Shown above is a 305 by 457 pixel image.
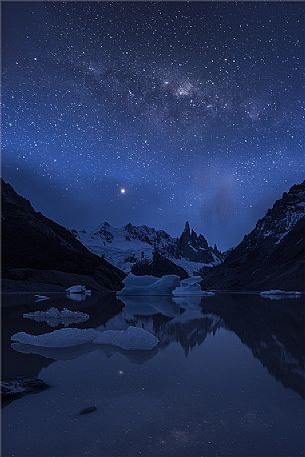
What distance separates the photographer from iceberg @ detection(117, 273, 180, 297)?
236ft

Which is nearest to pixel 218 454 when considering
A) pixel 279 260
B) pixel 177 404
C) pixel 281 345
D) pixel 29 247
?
pixel 177 404

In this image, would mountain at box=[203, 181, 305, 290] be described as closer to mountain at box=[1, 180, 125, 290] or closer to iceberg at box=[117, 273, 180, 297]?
iceberg at box=[117, 273, 180, 297]

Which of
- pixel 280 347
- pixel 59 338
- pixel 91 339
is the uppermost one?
pixel 59 338

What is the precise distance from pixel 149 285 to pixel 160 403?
67.6 meters

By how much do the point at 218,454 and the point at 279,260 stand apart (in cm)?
15647

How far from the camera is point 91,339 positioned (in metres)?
15.2

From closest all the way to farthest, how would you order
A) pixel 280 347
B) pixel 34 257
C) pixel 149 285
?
pixel 280 347 < pixel 149 285 < pixel 34 257

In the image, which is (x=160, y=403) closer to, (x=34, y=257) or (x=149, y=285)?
(x=149, y=285)

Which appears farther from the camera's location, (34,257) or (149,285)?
(34,257)

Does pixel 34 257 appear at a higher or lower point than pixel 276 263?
higher

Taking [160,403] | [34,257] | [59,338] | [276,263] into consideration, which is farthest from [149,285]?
[276,263]

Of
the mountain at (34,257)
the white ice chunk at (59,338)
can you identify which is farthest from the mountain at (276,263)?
the white ice chunk at (59,338)

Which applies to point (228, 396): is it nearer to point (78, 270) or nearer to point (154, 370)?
point (154, 370)

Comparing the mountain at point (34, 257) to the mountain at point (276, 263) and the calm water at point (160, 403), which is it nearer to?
the mountain at point (276, 263)
